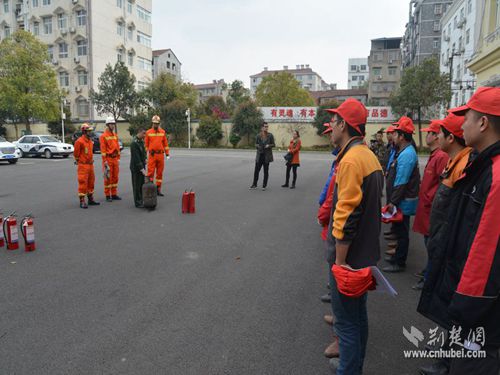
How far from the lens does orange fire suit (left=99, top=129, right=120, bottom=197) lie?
948 cm

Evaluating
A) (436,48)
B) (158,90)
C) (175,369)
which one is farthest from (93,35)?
(175,369)

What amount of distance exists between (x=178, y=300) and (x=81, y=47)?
50736 millimetres

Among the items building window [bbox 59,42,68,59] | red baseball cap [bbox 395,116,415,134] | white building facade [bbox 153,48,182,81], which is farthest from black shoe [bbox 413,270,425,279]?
white building facade [bbox 153,48,182,81]

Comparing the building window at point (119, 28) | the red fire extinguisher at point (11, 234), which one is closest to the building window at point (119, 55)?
the building window at point (119, 28)

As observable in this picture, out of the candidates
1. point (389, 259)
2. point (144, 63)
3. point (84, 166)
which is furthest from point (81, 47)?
point (389, 259)

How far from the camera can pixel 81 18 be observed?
152ft

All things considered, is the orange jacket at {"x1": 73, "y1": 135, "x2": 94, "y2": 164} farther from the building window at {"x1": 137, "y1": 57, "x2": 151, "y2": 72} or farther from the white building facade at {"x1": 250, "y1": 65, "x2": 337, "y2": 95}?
the white building facade at {"x1": 250, "y1": 65, "x2": 337, "y2": 95}

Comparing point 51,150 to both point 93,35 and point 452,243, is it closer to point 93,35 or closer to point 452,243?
point 452,243

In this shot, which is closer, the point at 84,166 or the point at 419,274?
the point at 419,274

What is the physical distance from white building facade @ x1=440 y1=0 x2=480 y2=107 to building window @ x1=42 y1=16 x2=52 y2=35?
4560cm

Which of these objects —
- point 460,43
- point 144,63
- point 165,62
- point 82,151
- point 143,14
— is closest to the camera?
point 82,151

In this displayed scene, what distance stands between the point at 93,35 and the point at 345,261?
2010 inches

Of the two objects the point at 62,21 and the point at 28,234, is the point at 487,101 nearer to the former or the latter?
the point at 28,234

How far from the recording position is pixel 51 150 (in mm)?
23469
